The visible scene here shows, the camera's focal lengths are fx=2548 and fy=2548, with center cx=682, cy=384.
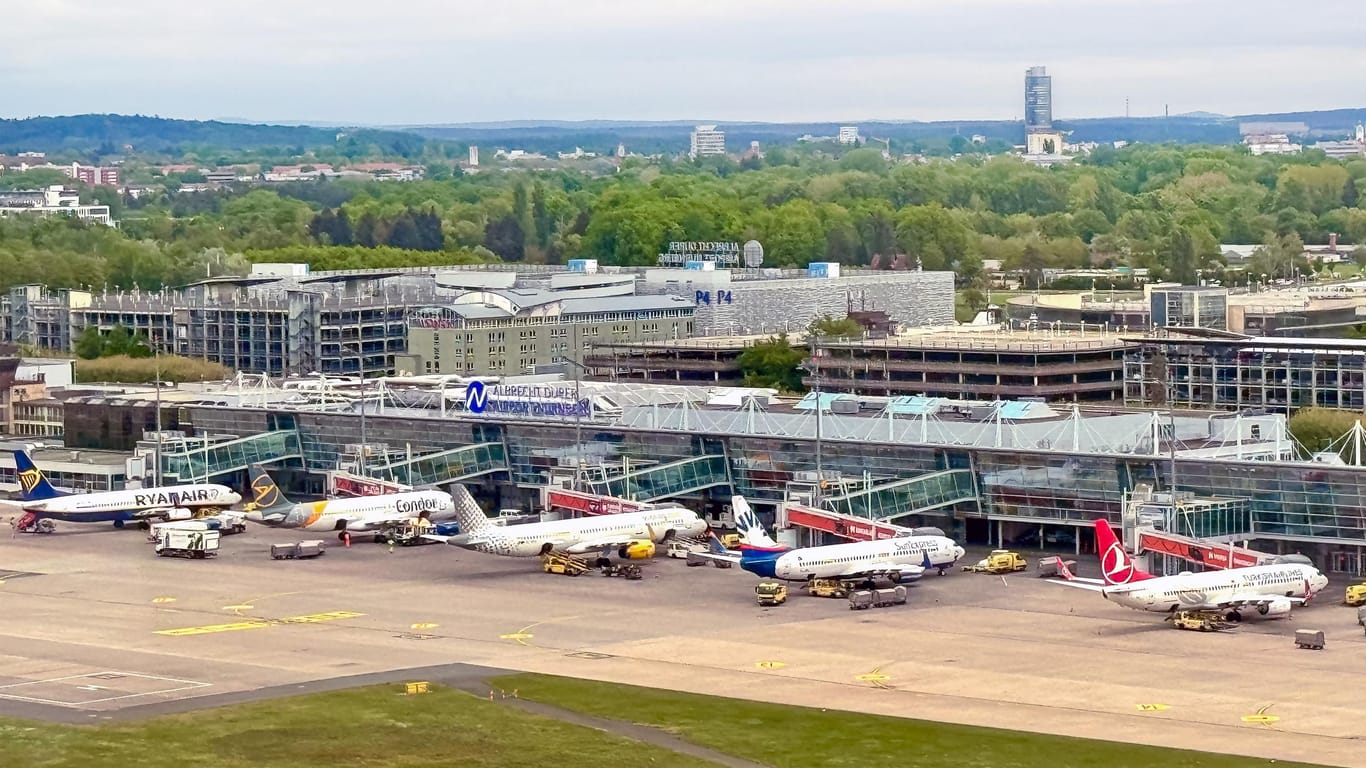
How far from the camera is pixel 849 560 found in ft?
420

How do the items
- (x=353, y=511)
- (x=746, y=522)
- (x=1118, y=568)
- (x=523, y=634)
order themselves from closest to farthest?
(x=523, y=634), (x=1118, y=568), (x=746, y=522), (x=353, y=511)

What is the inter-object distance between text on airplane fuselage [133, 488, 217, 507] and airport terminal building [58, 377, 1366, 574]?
13631mm

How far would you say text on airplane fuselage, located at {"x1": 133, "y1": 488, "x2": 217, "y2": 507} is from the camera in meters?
158

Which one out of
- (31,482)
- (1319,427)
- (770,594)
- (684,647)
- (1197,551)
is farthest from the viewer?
(1319,427)

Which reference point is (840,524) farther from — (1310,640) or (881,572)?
(1310,640)

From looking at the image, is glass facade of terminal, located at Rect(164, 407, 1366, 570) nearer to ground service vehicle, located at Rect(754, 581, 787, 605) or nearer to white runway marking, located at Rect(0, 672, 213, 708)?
ground service vehicle, located at Rect(754, 581, 787, 605)

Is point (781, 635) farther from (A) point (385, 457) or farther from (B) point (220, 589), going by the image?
(A) point (385, 457)

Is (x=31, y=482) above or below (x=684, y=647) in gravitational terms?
above

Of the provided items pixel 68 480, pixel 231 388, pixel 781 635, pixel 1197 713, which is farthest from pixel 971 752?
pixel 231 388

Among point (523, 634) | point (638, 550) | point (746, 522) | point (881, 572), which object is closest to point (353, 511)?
point (638, 550)

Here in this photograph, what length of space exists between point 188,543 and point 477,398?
31390 mm

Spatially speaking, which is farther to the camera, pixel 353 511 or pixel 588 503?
pixel 588 503

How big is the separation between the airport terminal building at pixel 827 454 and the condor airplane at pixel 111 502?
44.7 ft

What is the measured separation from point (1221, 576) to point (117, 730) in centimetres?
5107
